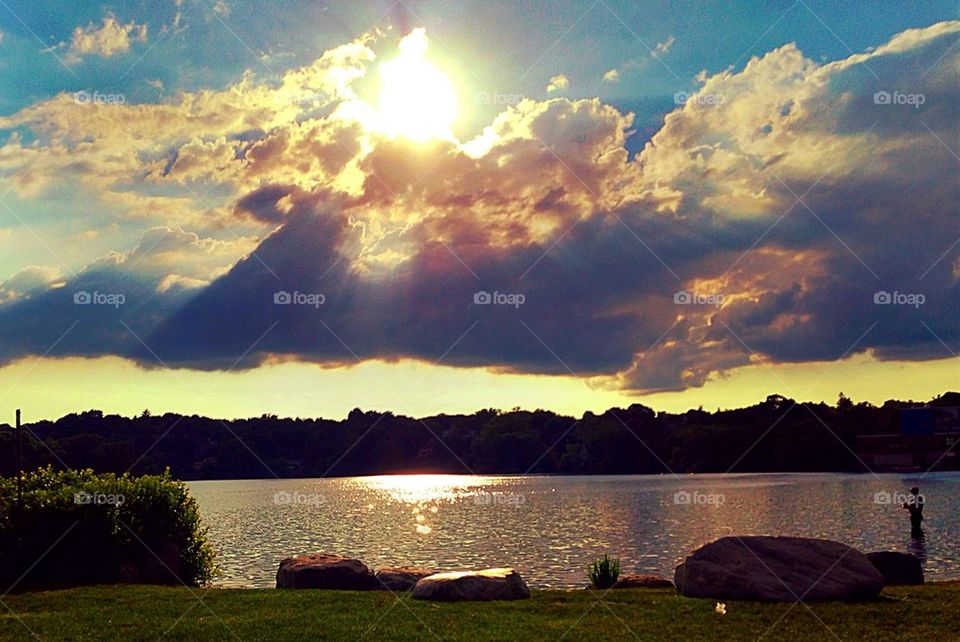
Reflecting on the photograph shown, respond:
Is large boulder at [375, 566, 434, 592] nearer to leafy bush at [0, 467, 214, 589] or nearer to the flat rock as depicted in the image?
the flat rock

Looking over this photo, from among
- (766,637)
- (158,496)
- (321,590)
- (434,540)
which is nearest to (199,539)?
(158,496)

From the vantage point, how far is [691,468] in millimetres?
193375

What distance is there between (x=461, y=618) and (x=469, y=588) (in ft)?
8.58

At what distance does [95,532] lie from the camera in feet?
95.9

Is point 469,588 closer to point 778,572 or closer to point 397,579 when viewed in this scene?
point 397,579

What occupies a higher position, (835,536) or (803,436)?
(803,436)

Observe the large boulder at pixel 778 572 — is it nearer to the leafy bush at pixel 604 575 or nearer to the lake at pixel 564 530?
the leafy bush at pixel 604 575

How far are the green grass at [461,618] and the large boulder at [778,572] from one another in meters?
0.59

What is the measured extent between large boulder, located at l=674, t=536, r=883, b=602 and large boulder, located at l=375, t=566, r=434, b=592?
7555 millimetres

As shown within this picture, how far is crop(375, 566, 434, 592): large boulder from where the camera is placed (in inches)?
1055

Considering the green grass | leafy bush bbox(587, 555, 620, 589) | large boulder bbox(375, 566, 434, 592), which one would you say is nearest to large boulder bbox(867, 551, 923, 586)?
the green grass

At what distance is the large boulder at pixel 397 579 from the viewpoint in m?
26.8

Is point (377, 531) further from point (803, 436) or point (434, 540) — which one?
point (803, 436)

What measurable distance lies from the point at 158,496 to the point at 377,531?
43186mm
